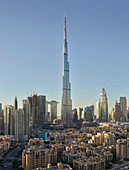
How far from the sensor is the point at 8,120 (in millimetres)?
49375

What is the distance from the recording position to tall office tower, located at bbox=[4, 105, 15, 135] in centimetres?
4853

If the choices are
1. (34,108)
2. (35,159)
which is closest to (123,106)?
(34,108)

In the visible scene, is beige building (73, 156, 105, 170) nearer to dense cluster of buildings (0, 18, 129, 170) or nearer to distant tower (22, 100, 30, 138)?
dense cluster of buildings (0, 18, 129, 170)

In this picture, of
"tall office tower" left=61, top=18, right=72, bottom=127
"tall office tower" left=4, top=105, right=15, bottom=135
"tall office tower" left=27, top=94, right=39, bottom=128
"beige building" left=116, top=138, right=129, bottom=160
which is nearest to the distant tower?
"tall office tower" left=4, top=105, right=15, bottom=135

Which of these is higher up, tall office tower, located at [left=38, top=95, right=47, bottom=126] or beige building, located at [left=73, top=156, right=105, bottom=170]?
tall office tower, located at [left=38, top=95, right=47, bottom=126]

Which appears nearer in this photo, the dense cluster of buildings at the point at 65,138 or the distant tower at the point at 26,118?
the dense cluster of buildings at the point at 65,138

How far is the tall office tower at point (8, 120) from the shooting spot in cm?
4853

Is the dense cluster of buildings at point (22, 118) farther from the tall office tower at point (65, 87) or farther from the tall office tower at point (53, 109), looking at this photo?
the tall office tower at point (53, 109)

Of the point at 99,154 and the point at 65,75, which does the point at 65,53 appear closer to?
the point at 65,75

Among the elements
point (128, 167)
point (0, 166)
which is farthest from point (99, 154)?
point (0, 166)

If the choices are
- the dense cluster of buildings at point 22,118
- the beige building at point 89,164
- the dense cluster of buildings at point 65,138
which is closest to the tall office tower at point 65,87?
the dense cluster of buildings at point 65,138

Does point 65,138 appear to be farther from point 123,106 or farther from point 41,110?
point 123,106

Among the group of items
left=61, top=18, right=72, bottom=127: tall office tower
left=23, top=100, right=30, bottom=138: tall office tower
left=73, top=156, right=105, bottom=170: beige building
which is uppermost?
left=61, top=18, right=72, bottom=127: tall office tower

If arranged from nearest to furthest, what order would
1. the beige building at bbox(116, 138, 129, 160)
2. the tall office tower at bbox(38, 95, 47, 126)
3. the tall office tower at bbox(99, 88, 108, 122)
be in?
1. the beige building at bbox(116, 138, 129, 160)
2. the tall office tower at bbox(38, 95, 47, 126)
3. the tall office tower at bbox(99, 88, 108, 122)
